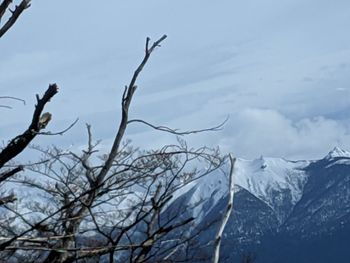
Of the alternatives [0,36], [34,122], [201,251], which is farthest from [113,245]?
[201,251]

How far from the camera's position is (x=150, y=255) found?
243 inches

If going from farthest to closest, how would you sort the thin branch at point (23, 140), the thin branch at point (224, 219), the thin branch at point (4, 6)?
the thin branch at point (224, 219)
the thin branch at point (23, 140)
the thin branch at point (4, 6)

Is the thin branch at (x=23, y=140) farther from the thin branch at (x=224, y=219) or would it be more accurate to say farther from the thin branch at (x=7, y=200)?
the thin branch at (x=224, y=219)

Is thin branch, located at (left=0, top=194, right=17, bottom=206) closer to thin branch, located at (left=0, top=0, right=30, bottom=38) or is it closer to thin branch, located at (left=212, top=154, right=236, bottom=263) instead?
thin branch, located at (left=0, top=0, right=30, bottom=38)

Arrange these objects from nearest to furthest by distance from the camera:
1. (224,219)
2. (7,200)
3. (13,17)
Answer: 1. (13,17)
2. (7,200)
3. (224,219)

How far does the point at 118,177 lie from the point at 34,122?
1.48 metres

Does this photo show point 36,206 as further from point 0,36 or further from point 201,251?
point 0,36

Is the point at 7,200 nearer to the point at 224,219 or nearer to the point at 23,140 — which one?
the point at 23,140

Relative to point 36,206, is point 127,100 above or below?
above

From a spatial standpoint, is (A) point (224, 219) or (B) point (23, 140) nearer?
(B) point (23, 140)

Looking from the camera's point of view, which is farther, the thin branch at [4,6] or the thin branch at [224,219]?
the thin branch at [224,219]

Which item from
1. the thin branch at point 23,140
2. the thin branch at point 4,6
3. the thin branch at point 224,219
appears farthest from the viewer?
the thin branch at point 224,219

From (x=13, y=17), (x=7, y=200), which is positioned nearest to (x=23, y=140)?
(x=7, y=200)

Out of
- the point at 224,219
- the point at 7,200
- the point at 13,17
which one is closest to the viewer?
the point at 13,17
